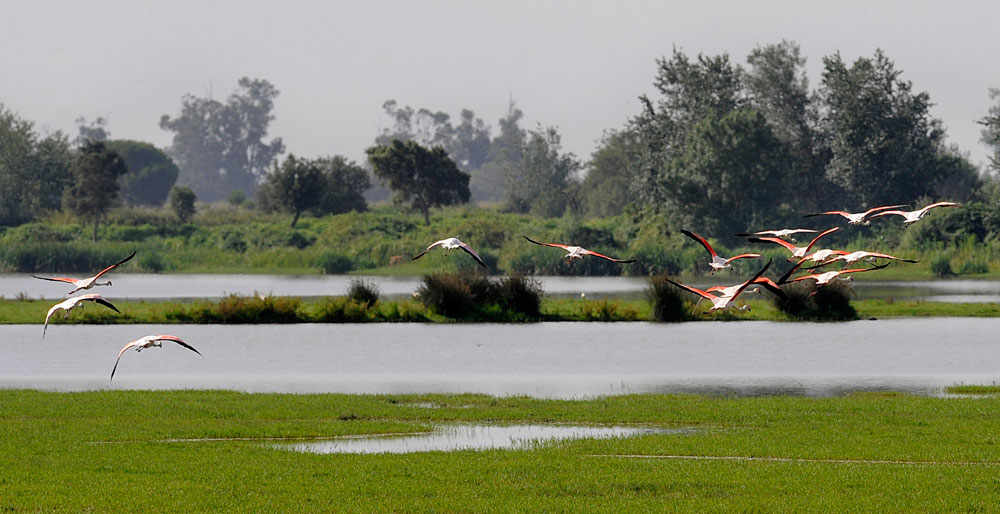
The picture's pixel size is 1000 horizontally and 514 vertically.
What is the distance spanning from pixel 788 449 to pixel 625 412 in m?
5.31

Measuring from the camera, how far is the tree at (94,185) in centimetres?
10356

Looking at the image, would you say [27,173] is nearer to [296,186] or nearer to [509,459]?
[296,186]

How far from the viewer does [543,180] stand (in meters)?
142

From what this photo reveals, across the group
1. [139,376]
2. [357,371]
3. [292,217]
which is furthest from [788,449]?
[292,217]

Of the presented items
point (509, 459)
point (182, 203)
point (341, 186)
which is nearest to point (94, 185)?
point (182, 203)

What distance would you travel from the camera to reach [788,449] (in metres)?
19.3

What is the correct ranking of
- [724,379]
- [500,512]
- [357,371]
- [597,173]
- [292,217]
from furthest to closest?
[597,173], [292,217], [357,371], [724,379], [500,512]

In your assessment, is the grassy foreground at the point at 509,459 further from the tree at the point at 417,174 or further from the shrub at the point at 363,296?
the tree at the point at 417,174

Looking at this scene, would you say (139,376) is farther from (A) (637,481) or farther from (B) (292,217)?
(B) (292,217)

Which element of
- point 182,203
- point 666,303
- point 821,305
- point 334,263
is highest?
point 182,203

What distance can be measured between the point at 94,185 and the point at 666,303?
69.8m

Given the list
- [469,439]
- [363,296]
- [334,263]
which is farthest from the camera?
[334,263]

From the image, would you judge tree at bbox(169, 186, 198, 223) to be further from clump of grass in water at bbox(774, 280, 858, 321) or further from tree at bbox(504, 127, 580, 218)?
clump of grass in water at bbox(774, 280, 858, 321)

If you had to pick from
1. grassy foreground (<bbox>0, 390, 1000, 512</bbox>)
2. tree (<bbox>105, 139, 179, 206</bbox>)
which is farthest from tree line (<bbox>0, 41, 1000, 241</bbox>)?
grassy foreground (<bbox>0, 390, 1000, 512</bbox>)
